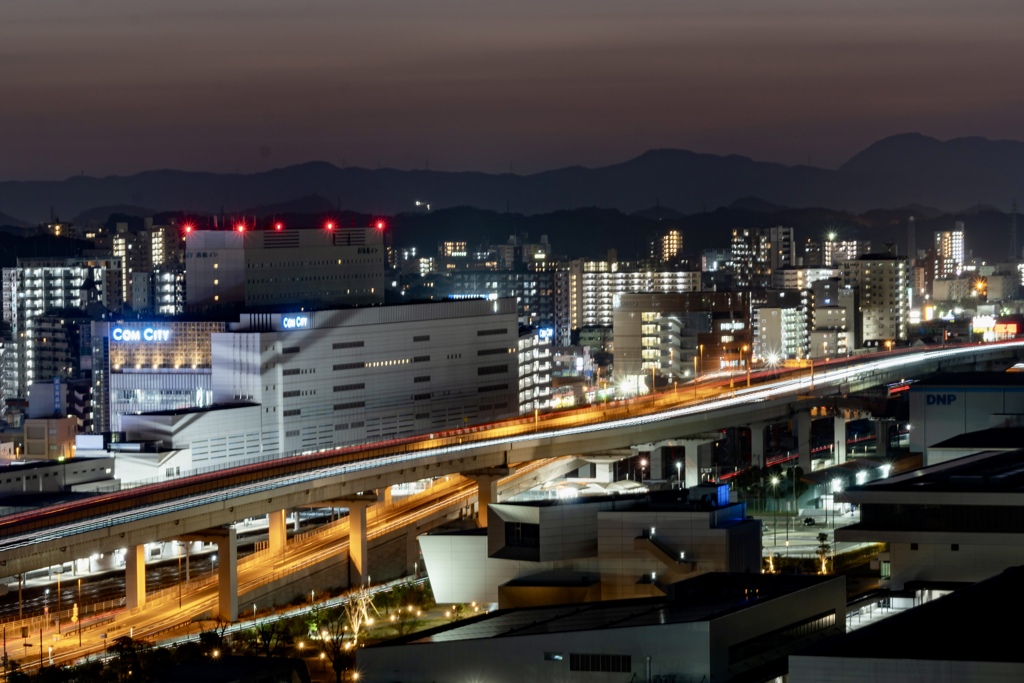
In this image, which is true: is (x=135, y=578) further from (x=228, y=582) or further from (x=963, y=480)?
(x=963, y=480)

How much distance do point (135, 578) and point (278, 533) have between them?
7.57 metres

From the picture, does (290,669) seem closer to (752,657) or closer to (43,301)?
(752,657)

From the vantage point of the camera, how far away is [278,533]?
63906 millimetres

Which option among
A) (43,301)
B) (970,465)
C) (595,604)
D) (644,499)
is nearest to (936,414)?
(970,465)

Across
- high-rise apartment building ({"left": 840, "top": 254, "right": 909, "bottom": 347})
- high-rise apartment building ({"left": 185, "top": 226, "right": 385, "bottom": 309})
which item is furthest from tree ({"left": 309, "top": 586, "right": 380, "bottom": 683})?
high-rise apartment building ({"left": 840, "top": 254, "right": 909, "bottom": 347})

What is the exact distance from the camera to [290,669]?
38094mm

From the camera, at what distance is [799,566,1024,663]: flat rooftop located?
32031mm

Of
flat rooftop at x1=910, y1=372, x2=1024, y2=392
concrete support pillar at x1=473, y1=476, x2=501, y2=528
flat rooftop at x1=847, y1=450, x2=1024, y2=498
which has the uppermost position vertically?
flat rooftop at x1=910, y1=372, x2=1024, y2=392

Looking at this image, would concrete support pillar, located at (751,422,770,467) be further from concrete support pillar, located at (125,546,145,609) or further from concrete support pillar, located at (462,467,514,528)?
concrete support pillar, located at (125,546,145,609)

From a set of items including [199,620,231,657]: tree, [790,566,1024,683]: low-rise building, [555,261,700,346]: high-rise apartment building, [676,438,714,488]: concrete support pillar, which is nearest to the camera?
[790,566,1024,683]: low-rise building

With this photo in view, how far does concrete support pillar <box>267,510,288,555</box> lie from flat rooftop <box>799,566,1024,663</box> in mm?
29740

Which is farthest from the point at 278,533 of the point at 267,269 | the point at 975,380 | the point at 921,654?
the point at 921,654

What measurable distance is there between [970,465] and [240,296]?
151 ft

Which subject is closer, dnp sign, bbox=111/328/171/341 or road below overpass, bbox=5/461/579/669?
road below overpass, bbox=5/461/579/669
